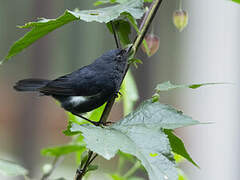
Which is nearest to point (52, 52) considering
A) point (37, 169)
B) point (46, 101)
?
point (46, 101)

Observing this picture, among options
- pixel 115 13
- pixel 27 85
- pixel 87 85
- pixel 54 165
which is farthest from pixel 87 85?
pixel 115 13

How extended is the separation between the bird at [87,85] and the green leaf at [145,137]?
586mm

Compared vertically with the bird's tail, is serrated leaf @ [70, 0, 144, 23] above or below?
above

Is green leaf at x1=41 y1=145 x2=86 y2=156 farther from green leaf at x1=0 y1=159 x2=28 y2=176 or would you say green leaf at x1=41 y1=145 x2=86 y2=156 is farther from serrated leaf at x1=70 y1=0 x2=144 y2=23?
serrated leaf at x1=70 y1=0 x2=144 y2=23

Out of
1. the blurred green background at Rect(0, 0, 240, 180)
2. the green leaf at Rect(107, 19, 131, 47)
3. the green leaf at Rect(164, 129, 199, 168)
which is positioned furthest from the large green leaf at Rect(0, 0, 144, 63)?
the blurred green background at Rect(0, 0, 240, 180)

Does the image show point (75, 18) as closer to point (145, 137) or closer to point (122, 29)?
point (122, 29)

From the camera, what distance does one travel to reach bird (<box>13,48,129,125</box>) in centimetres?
171

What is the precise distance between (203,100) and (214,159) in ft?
2.41

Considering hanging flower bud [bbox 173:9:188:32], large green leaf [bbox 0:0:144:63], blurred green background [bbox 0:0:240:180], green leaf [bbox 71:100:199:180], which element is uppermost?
large green leaf [bbox 0:0:144:63]

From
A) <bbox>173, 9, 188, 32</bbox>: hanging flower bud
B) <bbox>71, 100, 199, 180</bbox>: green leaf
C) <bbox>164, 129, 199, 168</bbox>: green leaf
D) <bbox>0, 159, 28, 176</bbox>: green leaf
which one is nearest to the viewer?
<bbox>71, 100, 199, 180</bbox>: green leaf

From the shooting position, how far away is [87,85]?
6.14 ft

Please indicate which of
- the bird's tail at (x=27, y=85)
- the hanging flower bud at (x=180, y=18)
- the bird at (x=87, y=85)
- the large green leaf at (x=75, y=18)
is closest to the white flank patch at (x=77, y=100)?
the bird at (x=87, y=85)

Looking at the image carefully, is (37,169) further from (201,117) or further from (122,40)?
A: (122,40)

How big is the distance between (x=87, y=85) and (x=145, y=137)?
0.94 metres
